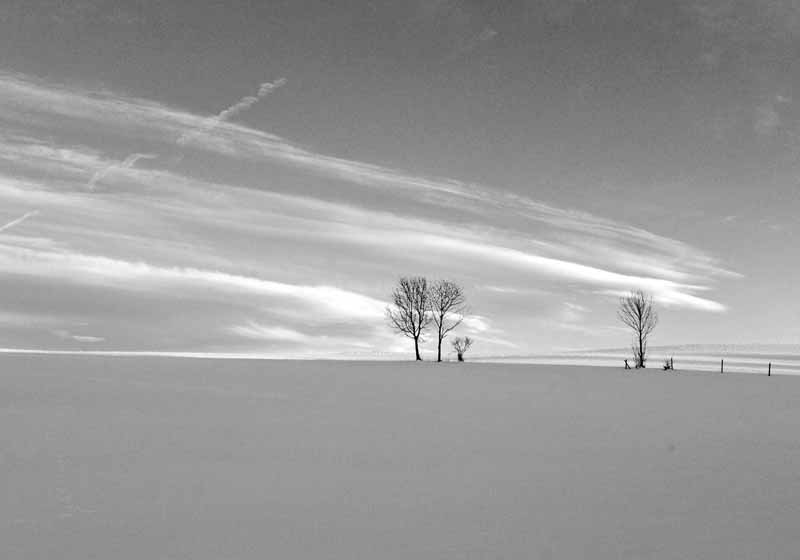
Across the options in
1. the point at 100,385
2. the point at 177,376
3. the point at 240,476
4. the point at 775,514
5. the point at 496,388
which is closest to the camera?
the point at 775,514

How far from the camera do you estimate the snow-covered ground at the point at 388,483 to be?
25.5 feet

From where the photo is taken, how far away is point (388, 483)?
10.8 m

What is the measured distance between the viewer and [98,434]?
15539mm

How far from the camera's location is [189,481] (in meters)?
10.8

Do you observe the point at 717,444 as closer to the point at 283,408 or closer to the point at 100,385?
the point at 283,408

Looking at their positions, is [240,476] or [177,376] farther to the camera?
[177,376]

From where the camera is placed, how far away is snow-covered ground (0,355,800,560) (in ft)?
25.5

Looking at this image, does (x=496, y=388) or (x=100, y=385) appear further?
(x=496, y=388)

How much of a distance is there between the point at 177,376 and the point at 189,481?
93.8 feet

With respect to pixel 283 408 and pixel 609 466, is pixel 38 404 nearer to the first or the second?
pixel 283 408

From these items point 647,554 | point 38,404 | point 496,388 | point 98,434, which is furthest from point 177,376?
point 647,554

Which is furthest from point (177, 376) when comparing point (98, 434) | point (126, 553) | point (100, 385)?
point (126, 553)

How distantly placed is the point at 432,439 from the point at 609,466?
15.0 ft

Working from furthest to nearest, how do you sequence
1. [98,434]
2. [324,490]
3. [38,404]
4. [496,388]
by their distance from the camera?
[496,388], [38,404], [98,434], [324,490]
